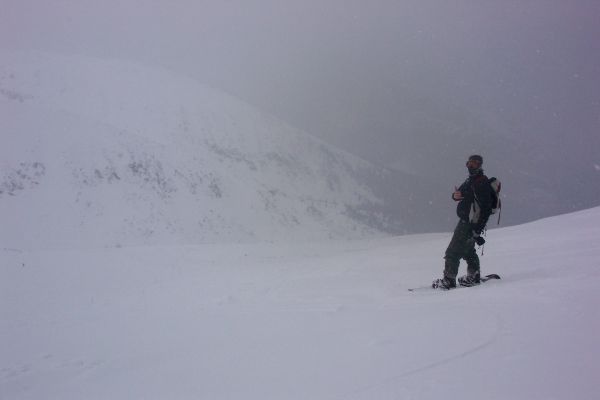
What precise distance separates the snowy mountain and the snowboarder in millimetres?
15539

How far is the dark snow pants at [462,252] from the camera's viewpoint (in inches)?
249

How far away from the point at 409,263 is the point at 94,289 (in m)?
8.79

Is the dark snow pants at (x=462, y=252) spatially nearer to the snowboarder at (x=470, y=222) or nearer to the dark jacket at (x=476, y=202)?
the snowboarder at (x=470, y=222)

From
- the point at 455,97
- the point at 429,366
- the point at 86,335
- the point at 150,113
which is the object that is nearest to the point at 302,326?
the point at 429,366

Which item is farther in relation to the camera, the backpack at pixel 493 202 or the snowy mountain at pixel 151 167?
the snowy mountain at pixel 151 167

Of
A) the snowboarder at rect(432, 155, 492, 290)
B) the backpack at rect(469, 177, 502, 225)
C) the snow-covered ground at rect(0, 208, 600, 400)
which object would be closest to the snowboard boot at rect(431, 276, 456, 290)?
the snowboarder at rect(432, 155, 492, 290)

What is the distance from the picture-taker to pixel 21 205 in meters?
16.2

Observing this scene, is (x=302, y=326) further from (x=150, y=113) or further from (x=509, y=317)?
(x=150, y=113)

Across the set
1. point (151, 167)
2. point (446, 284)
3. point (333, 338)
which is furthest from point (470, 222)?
point (151, 167)

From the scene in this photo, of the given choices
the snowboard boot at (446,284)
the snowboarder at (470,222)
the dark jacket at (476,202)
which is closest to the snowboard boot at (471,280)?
the snowboarder at (470,222)

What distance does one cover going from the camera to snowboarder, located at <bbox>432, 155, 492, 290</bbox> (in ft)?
20.4

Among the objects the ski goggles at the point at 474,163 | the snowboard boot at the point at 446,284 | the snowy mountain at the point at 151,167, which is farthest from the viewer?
the snowy mountain at the point at 151,167

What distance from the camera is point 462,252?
6387mm

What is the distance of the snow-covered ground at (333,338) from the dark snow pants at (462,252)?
2.19 feet
